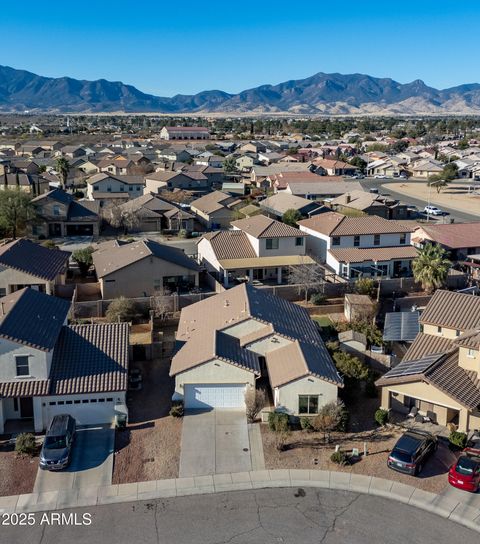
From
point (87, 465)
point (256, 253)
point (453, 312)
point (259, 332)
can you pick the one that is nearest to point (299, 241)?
point (256, 253)

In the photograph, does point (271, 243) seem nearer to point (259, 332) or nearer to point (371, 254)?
point (371, 254)

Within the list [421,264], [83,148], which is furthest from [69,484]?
[83,148]

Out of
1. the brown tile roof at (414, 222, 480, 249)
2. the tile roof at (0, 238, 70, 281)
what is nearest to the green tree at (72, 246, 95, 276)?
the tile roof at (0, 238, 70, 281)

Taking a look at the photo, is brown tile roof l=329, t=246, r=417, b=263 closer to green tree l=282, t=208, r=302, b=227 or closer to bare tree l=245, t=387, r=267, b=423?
green tree l=282, t=208, r=302, b=227

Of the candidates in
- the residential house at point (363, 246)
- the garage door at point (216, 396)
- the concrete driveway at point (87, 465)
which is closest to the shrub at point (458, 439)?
the garage door at point (216, 396)

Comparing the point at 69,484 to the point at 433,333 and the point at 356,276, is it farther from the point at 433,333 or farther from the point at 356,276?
the point at 356,276
